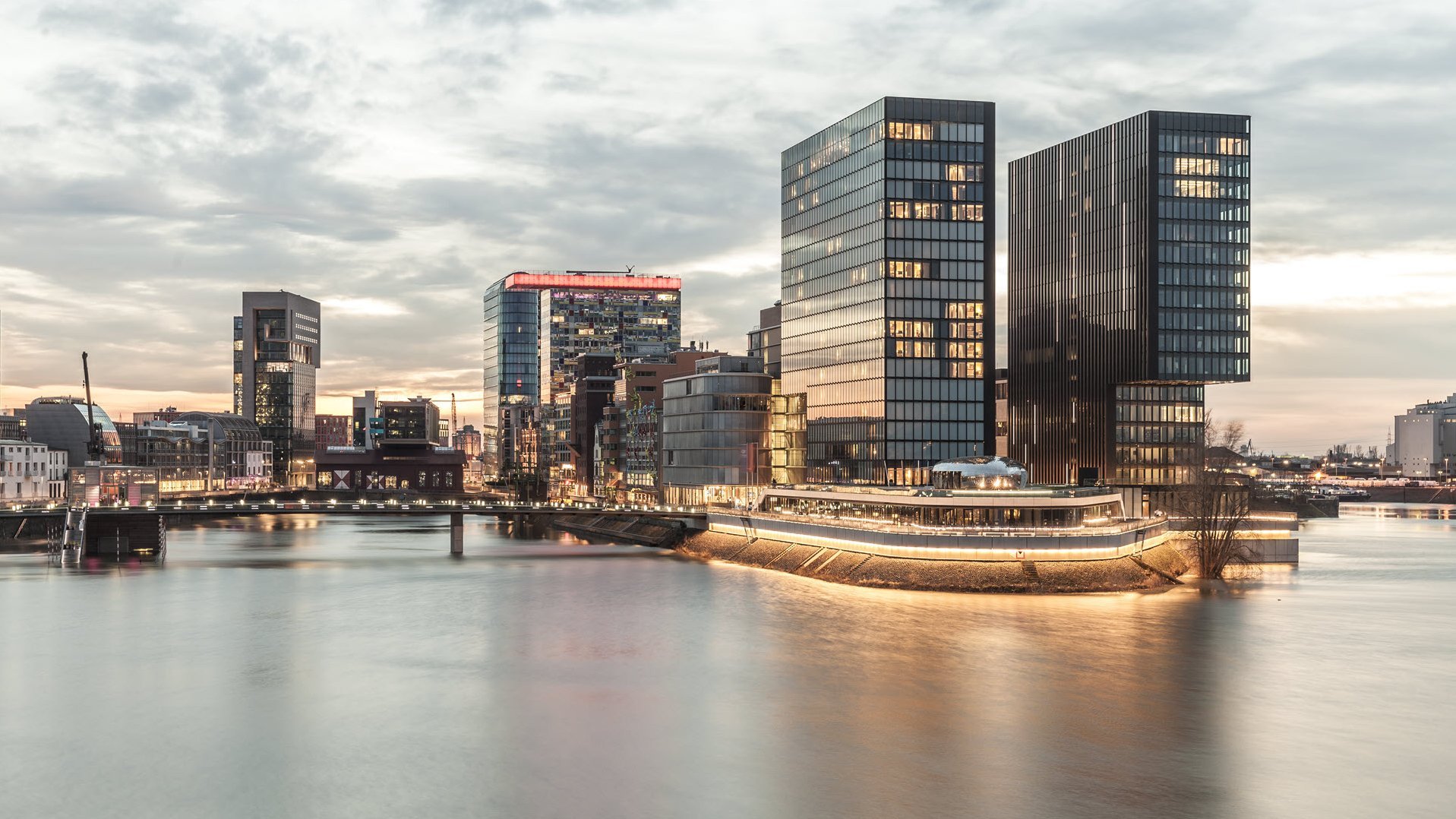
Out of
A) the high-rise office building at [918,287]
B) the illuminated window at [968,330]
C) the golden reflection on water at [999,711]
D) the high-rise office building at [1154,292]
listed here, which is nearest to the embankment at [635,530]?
the high-rise office building at [918,287]

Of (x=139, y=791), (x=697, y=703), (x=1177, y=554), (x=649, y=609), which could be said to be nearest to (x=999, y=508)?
(x=1177, y=554)

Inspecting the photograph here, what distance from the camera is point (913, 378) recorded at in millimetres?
162625

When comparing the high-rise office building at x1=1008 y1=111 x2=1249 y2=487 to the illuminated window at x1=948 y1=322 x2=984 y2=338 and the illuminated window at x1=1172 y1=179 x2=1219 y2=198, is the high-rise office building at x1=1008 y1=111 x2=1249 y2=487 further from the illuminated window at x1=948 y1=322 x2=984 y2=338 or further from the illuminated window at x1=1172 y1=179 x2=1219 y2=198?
the illuminated window at x1=948 y1=322 x2=984 y2=338

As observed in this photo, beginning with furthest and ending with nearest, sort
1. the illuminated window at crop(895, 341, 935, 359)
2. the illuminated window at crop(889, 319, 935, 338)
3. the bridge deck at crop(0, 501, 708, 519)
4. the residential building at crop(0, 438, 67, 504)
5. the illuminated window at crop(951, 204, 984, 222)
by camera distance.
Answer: the residential building at crop(0, 438, 67, 504) → the illuminated window at crop(951, 204, 984, 222) → the illuminated window at crop(895, 341, 935, 359) → the illuminated window at crop(889, 319, 935, 338) → the bridge deck at crop(0, 501, 708, 519)

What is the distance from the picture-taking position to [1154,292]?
175 metres

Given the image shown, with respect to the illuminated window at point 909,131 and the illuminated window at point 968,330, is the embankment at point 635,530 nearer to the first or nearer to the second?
the illuminated window at point 968,330

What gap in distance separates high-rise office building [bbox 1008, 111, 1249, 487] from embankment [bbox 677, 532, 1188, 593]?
221 feet

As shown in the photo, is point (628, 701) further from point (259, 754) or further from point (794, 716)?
point (259, 754)

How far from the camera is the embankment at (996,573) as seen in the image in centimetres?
9912

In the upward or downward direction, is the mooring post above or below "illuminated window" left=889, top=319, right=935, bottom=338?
below

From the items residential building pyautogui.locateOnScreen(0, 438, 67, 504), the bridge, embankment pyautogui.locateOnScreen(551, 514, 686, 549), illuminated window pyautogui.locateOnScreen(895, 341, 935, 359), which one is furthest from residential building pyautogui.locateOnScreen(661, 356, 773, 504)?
residential building pyautogui.locateOnScreen(0, 438, 67, 504)

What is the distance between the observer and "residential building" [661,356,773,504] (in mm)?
174375

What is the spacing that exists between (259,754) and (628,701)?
54.3 ft

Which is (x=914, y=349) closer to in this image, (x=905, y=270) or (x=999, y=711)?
(x=905, y=270)
